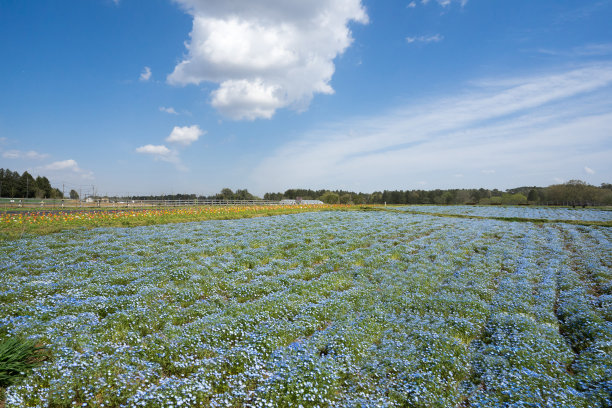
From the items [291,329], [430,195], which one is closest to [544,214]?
[291,329]

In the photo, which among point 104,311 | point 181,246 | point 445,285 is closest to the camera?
point 104,311

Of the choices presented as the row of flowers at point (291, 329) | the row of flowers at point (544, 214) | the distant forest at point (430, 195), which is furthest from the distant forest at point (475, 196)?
the row of flowers at point (291, 329)

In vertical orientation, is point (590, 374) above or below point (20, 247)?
below

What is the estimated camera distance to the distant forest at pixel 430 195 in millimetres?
89188

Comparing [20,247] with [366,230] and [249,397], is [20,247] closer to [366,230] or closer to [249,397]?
[249,397]

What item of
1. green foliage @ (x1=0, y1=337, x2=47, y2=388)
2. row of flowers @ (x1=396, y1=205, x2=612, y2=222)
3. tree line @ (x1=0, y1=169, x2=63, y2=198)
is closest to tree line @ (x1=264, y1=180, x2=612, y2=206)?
row of flowers @ (x1=396, y1=205, x2=612, y2=222)

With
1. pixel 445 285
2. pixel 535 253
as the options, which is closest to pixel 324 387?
pixel 445 285

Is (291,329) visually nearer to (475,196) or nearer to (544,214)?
(544,214)

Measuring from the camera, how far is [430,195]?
5635 inches

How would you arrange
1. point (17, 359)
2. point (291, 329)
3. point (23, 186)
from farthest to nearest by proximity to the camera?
1. point (23, 186)
2. point (291, 329)
3. point (17, 359)

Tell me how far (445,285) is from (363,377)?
8.58m

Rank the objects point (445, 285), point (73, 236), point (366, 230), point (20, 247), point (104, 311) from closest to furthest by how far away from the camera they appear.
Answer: point (104, 311), point (445, 285), point (20, 247), point (73, 236), point (366, 230)

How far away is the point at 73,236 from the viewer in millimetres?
21250

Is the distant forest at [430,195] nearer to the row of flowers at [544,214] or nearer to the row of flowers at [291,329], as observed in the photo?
the row of flowers at [544,214]
